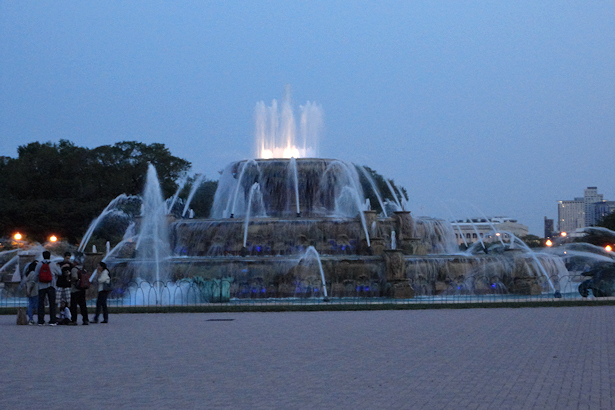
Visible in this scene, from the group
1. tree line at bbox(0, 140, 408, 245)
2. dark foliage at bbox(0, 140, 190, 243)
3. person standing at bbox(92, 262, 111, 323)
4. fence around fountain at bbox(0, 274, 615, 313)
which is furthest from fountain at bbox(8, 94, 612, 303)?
dark foliage at bbox(0, 140, 190, 243)

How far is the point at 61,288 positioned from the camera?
18719mm

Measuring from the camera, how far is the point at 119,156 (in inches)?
3260

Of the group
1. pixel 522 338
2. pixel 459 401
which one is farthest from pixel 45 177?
pixel 459 401

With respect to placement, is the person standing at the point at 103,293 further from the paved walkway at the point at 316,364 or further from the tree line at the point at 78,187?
the tree line at the point at 78,187

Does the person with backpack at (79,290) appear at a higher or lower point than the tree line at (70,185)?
lower

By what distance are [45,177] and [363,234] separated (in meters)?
48.3

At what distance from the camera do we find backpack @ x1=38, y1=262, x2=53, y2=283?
18.0 meters

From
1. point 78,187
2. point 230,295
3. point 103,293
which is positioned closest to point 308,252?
point 230,295

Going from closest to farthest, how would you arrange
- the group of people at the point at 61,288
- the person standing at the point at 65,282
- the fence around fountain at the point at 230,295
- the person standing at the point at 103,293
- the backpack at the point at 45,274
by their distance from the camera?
the backpack at the point at 45,274
the group of people at the point at 61,288
the person standing at the point at 65,282
the person standing at the point at 103,293
the fence around fountain at the point at 230,295

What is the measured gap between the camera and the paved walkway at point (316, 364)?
8.05 meters

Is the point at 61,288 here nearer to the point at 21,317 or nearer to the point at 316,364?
the point at 21,317

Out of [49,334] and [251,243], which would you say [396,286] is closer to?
[251,243]

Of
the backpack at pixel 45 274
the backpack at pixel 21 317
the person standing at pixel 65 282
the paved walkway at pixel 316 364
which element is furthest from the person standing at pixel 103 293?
the backpack at pixel 21 317

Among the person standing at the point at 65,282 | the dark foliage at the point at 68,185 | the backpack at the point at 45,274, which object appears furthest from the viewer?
the dark foliage at the point at 68,185
